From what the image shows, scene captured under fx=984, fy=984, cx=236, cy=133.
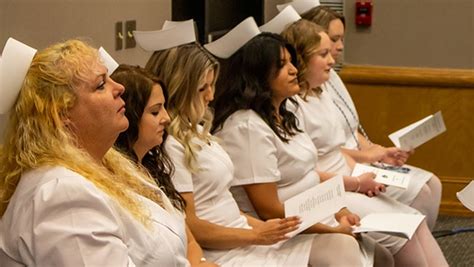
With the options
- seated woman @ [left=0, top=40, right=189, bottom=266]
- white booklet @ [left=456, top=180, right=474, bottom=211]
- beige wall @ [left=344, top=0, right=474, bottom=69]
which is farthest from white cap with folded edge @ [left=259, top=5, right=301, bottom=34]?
seated woman @ [left=0, top=40, right=189, bottom=266]

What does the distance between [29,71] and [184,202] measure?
900mm

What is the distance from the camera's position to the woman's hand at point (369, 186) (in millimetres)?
4043

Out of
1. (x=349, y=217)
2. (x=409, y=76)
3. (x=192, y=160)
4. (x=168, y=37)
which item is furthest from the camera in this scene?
(x=409, y=76)

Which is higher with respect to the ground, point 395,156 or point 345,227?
point 345,227

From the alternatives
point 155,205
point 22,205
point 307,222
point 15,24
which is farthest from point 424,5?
point 22,205

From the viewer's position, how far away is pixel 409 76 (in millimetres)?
5574

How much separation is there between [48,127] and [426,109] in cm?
386

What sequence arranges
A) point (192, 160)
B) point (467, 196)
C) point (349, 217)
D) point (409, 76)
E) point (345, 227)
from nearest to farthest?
point (192, 160)
point (467, 196)
point (345, 227)
point (349, 217)
point (409, 76)

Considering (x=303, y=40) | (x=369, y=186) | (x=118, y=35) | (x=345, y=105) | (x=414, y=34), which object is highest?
(x=118, y=35)

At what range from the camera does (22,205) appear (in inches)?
77.3

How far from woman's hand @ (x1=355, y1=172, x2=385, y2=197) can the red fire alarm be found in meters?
1.80

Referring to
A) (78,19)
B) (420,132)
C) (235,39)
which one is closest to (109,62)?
(78,19)

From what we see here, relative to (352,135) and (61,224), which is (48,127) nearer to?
(61,224)

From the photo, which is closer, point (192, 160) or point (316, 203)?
point (192, 160)
